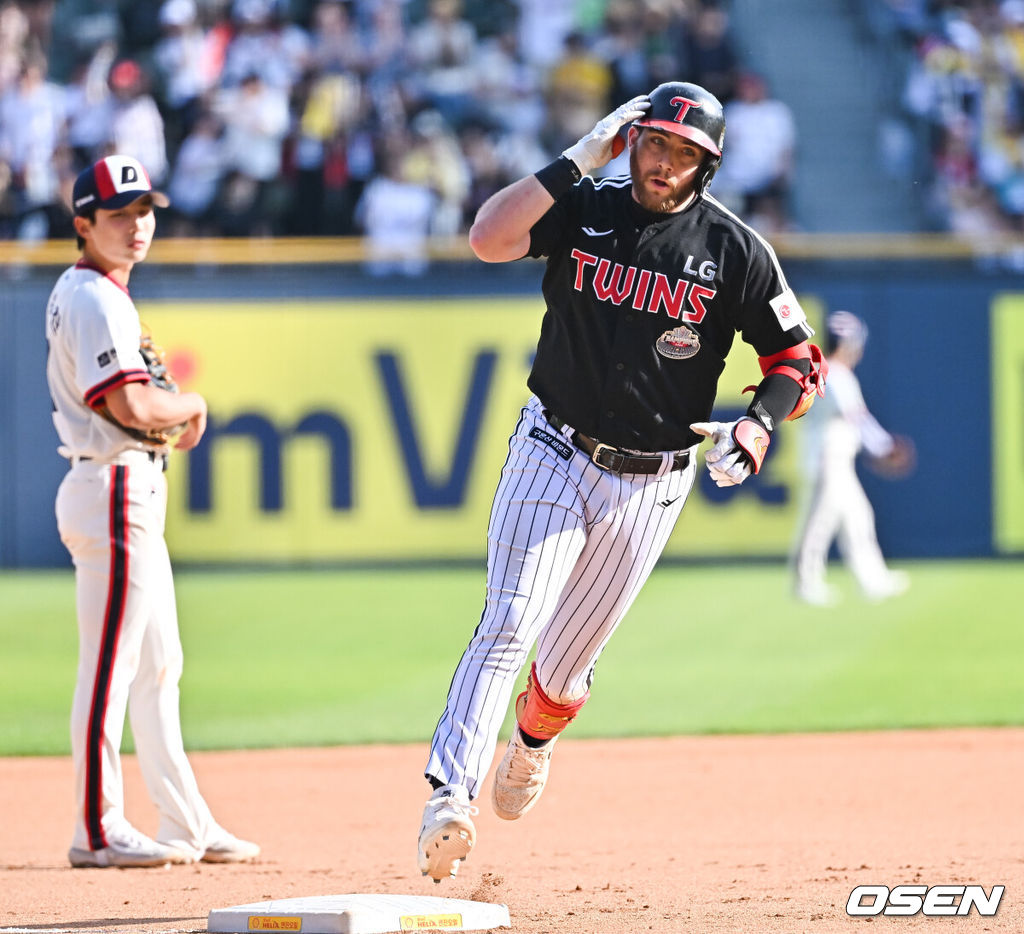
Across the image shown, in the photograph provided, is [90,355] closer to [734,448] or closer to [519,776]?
[519,776]

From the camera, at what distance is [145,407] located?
5.11 m

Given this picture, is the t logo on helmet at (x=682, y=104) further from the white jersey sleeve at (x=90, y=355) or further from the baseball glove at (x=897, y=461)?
the baseball glove at (x=897, y=461)

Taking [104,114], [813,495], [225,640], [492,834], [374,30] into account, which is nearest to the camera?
[492,834]

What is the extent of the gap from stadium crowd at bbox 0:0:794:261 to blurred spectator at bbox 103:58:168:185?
0.02 metres

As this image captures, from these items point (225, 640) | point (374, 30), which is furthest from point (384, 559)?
point (374, 30)

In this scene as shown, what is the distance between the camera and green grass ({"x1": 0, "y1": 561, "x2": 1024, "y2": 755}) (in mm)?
8555

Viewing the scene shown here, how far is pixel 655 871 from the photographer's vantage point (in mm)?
5352

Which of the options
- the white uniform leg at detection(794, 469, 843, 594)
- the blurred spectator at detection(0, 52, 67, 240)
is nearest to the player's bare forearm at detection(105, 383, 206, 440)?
the white uniform leg at detection(794, 469, 843, 594)

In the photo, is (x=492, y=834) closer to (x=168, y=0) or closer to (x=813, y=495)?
(x=813, y=495)

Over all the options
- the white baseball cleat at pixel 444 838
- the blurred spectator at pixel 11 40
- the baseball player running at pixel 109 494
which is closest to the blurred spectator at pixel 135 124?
the blurred spectator at pixel 11 40

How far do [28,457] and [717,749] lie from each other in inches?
322

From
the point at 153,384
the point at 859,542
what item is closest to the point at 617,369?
the point at 153,384

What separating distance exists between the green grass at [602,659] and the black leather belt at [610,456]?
12.1 ft

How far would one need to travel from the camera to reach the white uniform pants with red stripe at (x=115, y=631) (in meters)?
5.23
